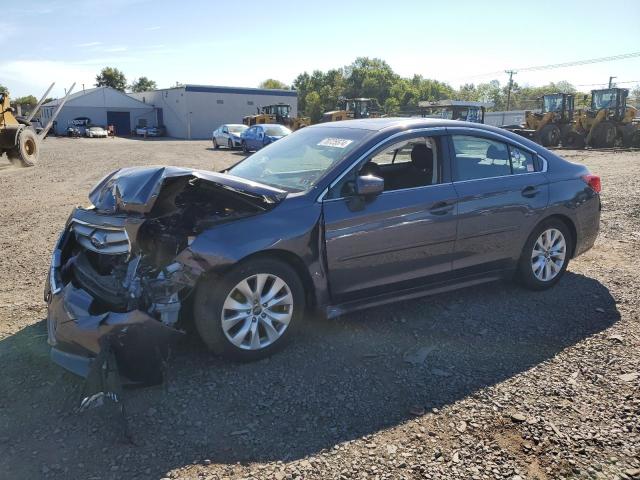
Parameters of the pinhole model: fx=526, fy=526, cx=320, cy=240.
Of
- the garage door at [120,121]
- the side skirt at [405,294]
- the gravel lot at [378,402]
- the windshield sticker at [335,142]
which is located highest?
the garage door at [120,121]

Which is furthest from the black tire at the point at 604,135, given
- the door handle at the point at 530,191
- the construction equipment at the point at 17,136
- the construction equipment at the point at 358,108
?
the door handle at the point at 530,191

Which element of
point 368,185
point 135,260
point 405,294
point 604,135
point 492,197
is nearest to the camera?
point 135,260

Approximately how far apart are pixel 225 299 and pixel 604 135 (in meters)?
27.0

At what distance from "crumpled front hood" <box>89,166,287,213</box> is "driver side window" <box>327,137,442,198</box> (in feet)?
2.00

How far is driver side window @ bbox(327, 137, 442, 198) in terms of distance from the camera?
4167 millimetres

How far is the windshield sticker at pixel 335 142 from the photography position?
4.39 meters

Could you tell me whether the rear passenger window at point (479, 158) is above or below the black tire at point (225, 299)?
above

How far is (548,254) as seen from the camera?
206 inches

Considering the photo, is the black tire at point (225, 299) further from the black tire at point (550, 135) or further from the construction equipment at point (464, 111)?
the black tire at point (550, 135)

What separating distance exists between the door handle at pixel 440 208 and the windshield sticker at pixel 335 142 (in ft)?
2.90

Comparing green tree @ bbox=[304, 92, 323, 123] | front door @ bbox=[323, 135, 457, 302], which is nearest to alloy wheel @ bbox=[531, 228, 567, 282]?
front door @ bbox=[323, 135, 457, 302]

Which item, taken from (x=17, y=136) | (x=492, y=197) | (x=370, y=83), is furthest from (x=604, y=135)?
(x=370, y=83)

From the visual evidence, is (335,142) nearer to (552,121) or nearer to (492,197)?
(492,197)

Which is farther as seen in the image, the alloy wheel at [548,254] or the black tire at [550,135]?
the black tire at [550,135]
